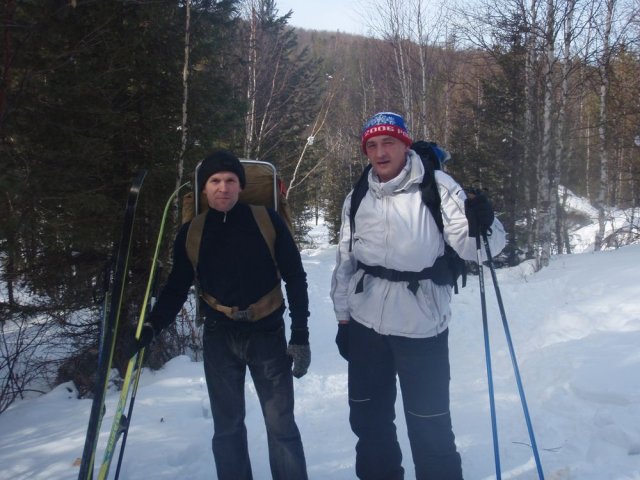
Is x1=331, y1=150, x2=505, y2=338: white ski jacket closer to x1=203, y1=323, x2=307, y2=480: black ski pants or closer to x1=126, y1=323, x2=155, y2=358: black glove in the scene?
x1=203, y1=323, x2=307, y2=480: black ski pants

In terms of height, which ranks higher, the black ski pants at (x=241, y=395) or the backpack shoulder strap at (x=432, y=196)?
the backpack shoulder strap at (x=432, y=196)

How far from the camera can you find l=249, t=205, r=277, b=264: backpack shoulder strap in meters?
2.67

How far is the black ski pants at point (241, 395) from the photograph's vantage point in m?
2.64

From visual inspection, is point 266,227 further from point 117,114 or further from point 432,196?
point 117,114

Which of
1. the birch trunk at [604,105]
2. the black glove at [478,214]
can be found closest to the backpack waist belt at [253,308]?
the black glove at [478,214]

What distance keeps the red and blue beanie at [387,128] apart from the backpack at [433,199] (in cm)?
15

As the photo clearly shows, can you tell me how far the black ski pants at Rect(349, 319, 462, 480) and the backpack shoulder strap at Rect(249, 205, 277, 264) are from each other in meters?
0.66

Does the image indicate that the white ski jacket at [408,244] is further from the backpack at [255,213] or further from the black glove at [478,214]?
the backpack at [255,213]

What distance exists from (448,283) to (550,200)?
1100 cm

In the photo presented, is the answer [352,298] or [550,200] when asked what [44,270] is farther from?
[550,200]

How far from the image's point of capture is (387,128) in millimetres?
2543

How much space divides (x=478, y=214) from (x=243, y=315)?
1379 mm

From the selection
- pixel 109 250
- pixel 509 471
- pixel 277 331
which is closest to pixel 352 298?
pixel 277 331

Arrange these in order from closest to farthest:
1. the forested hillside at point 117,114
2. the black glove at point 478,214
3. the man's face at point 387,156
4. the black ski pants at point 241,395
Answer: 1. the black glove at point 478,214
2. the man's face at point 387,156
3. the black ski pants at point 241,395
4. the forested hillside at point 117,114
